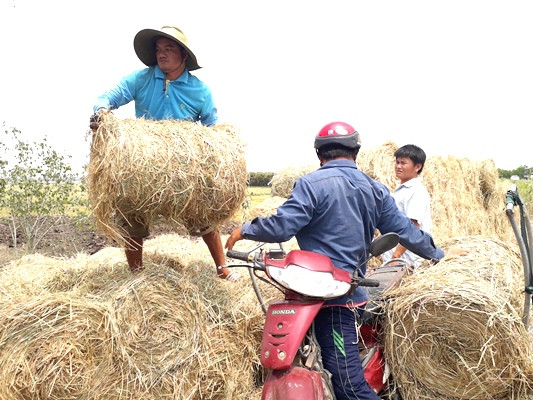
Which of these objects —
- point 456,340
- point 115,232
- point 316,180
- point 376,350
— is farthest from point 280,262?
point 115,232

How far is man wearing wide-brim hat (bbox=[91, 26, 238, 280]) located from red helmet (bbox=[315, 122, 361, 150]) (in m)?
1.64

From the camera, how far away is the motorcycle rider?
2.86m

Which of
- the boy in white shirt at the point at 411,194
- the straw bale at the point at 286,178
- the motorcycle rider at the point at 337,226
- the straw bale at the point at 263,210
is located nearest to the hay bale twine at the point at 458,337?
the motorcycle rider at the point at 337,226

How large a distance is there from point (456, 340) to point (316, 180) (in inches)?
59.7

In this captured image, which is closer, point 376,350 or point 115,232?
point 376,350

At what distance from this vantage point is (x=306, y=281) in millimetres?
2652

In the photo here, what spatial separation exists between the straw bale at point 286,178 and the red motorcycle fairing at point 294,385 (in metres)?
11.6

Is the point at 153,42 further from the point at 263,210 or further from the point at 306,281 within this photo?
the point at 263,210

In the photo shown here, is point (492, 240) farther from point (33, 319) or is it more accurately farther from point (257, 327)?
point (33, 319)

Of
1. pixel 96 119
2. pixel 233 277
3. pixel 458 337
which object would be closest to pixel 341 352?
pixel 458 337

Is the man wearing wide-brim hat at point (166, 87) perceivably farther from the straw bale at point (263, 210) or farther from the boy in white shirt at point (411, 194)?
the straw bale at point (263, 210)

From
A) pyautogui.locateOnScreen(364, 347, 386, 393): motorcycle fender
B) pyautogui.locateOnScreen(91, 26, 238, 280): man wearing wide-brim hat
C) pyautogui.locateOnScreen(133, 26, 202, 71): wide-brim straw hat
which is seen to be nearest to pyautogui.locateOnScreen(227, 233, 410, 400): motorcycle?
pyautogui.locateOnScreen(364, 347, 386, 393): motorcycle fender

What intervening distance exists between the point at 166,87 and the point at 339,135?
202 centimetres

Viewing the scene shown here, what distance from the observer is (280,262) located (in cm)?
274
